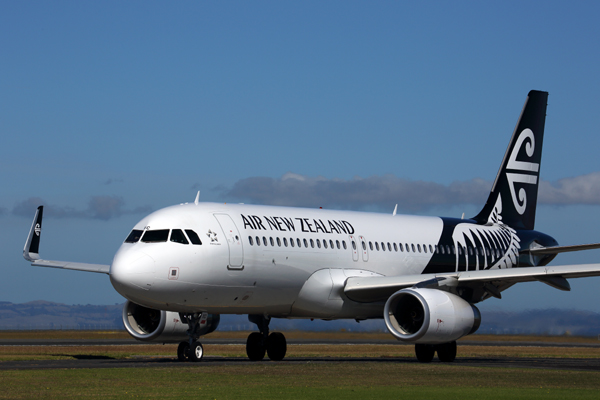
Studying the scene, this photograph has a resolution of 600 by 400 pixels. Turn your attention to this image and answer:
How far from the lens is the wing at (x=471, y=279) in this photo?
2598 centimetres

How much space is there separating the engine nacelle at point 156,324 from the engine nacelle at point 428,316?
5.77 meters

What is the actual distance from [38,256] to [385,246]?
15.7m

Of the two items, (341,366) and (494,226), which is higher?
(494,226)

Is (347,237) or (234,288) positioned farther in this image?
(347,237)

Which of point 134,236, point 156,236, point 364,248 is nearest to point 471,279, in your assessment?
point 364,248

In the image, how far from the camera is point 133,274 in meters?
23.1

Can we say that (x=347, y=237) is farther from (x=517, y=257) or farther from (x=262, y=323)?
(x=517, y=257)

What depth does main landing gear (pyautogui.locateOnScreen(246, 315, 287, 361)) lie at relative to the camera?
2802cm

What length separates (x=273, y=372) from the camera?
21469 mm

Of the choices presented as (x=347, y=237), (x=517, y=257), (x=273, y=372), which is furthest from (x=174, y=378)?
(x=517, y=257)

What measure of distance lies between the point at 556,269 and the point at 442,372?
19.7ft

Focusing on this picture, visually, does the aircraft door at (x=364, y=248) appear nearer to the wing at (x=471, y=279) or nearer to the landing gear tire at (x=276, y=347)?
the wing at (x=471, y=279)

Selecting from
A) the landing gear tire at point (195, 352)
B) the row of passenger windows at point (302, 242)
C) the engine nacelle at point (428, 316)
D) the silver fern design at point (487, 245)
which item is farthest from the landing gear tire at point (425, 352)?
the landing gear tire at point (195, 352)

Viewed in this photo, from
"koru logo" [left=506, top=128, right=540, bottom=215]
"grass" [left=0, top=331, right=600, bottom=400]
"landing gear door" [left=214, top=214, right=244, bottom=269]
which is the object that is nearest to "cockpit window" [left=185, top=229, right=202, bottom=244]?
"landing gear door" [left=214, top=214, right=244, bottom=269]
